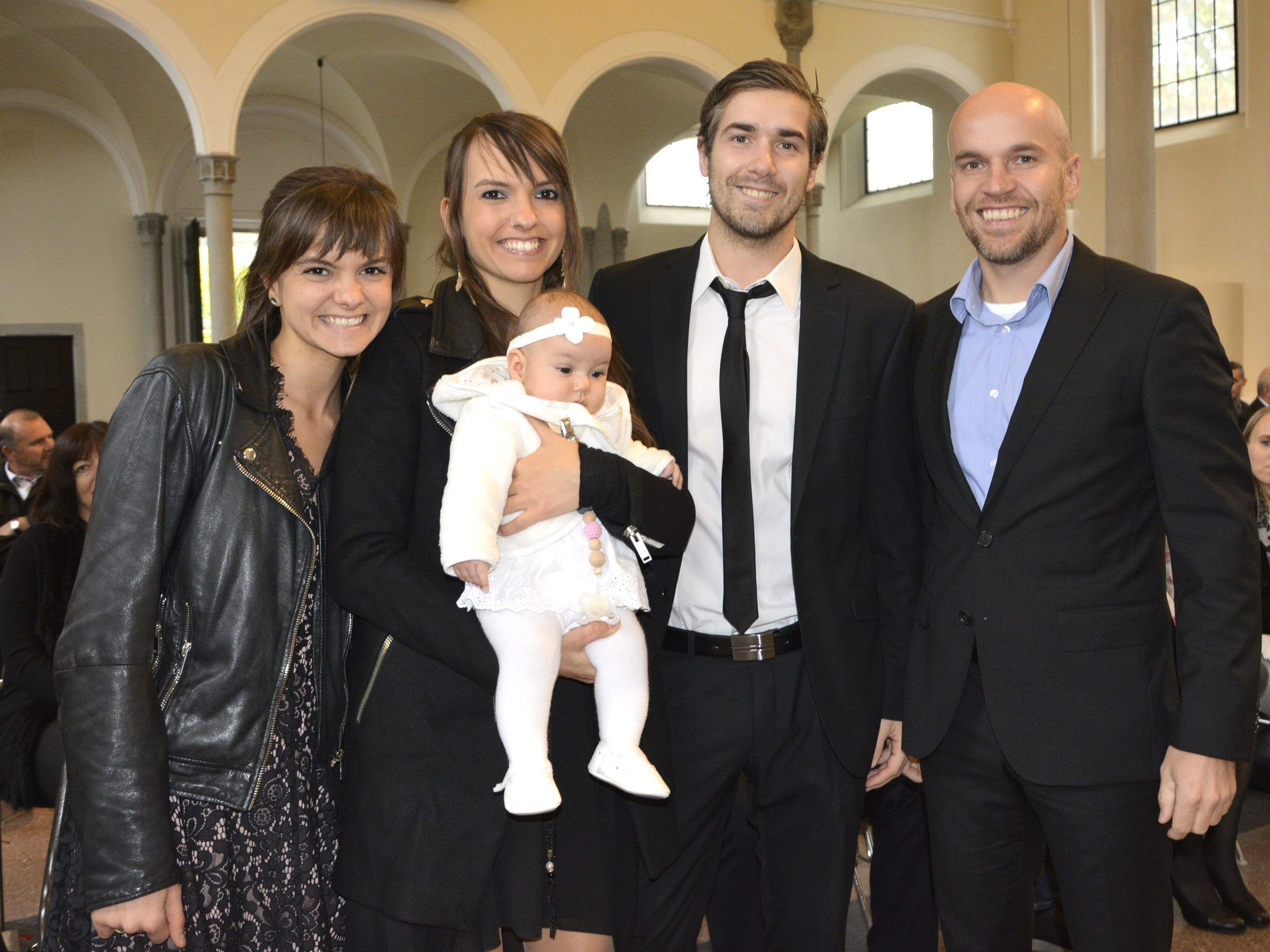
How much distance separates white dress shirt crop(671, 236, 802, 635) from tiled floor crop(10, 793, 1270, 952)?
174 cm

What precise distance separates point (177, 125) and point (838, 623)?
1443cm

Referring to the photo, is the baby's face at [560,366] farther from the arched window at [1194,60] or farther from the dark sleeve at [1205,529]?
the arched window at [1194,60]

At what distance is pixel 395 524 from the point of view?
1.89 metres

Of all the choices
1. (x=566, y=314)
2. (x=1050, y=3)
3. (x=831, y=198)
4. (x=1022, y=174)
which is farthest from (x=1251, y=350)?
(x=566, y=314)

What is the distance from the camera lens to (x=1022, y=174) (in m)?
2.27

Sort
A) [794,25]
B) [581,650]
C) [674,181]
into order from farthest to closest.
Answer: [674,181] → [794,25] → [581,650]

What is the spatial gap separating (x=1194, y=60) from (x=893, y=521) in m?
13.1

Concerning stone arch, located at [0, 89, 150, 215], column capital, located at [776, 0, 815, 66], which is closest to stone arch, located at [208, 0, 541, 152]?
column capital, located at [776, 0, 815, 66]

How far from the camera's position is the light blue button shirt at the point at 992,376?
2229 millimetres

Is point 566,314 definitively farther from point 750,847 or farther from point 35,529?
point 35,529

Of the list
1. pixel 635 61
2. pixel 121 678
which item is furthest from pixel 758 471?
pixel 635 61

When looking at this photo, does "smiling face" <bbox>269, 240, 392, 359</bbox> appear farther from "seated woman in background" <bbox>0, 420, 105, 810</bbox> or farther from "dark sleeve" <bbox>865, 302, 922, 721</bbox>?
"seated woman in background" <bbox>0, 420, 105, 810</bbox>

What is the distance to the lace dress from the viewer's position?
6.02 feet

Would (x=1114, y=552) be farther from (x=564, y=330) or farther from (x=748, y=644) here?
(x=564, y=330)
